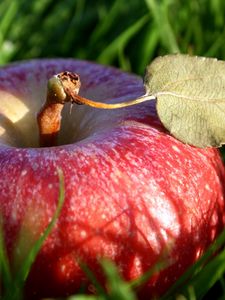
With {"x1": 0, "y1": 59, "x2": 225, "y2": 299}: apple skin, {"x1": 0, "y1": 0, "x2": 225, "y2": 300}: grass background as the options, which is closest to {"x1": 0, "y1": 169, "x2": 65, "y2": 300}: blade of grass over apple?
{"x1": 0, "y1": 59, "x2": 225, "y2": 299}: apple skin

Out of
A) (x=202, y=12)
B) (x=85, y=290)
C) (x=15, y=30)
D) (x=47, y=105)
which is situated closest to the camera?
(x=85, y=290)

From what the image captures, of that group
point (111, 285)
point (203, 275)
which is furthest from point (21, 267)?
point (203, 275)

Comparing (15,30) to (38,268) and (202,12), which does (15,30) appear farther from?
(38,268)

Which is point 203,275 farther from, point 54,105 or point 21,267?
point 54,105

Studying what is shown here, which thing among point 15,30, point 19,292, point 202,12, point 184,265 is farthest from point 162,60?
point 15,30

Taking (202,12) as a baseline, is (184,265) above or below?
below

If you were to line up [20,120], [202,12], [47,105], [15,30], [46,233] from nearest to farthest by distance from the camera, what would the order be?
[46,233], [47,105], [20,120], [202,12], [15,30]
